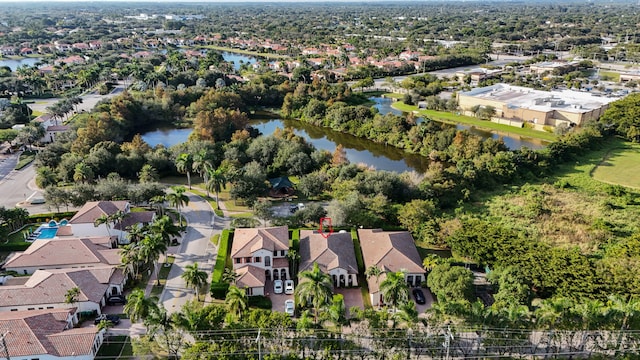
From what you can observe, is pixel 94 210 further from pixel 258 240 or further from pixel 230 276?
pixel 230 276

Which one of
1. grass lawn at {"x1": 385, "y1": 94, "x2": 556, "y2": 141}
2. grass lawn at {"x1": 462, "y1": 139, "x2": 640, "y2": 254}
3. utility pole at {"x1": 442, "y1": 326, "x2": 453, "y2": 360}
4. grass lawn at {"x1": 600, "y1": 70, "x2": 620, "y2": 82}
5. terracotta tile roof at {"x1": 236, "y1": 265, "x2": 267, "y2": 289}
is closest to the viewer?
utility pole at {"x1": 442, "y1": 326, "x2": 453, "y2": 360}

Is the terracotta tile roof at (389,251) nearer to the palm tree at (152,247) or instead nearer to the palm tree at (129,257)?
the palm tree at (152,247)

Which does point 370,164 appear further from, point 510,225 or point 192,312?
point 192,312

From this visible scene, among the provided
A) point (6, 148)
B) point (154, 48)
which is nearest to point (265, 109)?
point (6, 148)

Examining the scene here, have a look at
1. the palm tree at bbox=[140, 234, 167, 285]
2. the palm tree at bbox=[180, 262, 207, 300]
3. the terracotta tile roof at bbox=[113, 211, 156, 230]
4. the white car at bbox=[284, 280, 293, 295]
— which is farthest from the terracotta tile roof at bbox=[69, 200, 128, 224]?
the white car at bbox=[284, 280, 293, 295]

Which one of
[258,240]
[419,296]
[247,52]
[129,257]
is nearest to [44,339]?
[129,257]

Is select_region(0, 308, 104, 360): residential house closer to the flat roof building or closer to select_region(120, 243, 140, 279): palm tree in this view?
select_region(120, 243, 140, 279): palm tree
